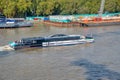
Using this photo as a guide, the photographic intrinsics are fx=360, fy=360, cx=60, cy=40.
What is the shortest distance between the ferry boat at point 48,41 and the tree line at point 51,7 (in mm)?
36887

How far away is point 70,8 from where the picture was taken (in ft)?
250

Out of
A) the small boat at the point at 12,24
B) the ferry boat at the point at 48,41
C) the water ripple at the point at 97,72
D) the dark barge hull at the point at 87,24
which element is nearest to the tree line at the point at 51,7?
the dark barge hull at the point at 87,24

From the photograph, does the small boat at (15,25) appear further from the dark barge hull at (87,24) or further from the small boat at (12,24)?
the dark barge hull at (87,24)

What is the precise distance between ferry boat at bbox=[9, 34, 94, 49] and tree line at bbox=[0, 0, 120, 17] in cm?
3689

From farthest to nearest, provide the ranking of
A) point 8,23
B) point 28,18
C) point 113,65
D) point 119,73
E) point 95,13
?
point 95,13
point 28,18
point 8,23
point 113,65
point 119,73

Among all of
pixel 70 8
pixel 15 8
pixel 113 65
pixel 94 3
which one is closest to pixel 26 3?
pixel 15 8

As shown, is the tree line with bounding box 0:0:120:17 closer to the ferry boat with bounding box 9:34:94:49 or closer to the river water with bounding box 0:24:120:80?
the ferry boat with bounding box 9:34:94:49

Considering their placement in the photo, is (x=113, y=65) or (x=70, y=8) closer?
(x=113, y=65)

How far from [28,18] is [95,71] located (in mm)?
49621

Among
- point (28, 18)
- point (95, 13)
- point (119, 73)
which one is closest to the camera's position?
point (119, 73)

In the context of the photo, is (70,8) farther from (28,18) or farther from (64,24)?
(64,24)

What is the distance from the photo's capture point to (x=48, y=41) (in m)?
35.3

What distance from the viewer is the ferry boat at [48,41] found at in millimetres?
33750

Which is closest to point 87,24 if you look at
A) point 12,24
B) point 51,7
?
point 12,24
